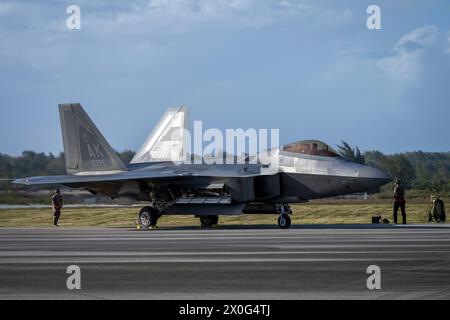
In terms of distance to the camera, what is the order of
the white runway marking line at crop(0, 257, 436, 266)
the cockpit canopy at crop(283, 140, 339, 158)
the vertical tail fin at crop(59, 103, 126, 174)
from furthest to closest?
the vertical tail fin at crop(59, 103, 126, 174)
the cockpit canopy at crop(283, 140, 339, 158)
the white runway marking line at crop(0, 257, 436, 266)

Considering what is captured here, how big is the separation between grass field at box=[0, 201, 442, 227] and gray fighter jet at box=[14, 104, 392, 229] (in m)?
3.12

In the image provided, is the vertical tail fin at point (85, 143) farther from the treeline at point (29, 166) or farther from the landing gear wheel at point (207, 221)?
the treeline at point (29, 166)

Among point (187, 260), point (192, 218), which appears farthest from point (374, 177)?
point (187, 260)

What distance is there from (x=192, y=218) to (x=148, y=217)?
661 centimetres

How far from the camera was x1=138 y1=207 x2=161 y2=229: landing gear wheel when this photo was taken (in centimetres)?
2717

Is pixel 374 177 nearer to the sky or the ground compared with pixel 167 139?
nearer to the ground

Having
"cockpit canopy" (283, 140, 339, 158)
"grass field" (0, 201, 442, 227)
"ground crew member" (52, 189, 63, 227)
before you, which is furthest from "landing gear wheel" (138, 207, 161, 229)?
"cockpit canopy" (283, 140, 339, 158)

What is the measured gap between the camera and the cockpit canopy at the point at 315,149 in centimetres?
2556

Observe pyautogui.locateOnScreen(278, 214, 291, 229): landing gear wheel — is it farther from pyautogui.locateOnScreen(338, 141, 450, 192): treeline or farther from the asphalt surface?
pyautogui.locateOnScreen(338, 141, 450, 192): treeline

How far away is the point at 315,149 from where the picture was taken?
25.6m

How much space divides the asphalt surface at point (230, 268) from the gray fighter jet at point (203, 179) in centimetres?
606

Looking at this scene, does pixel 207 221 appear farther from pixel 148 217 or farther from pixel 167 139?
pixel 167 139

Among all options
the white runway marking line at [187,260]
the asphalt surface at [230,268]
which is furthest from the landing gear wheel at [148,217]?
the white runway marking line at [187,260]
